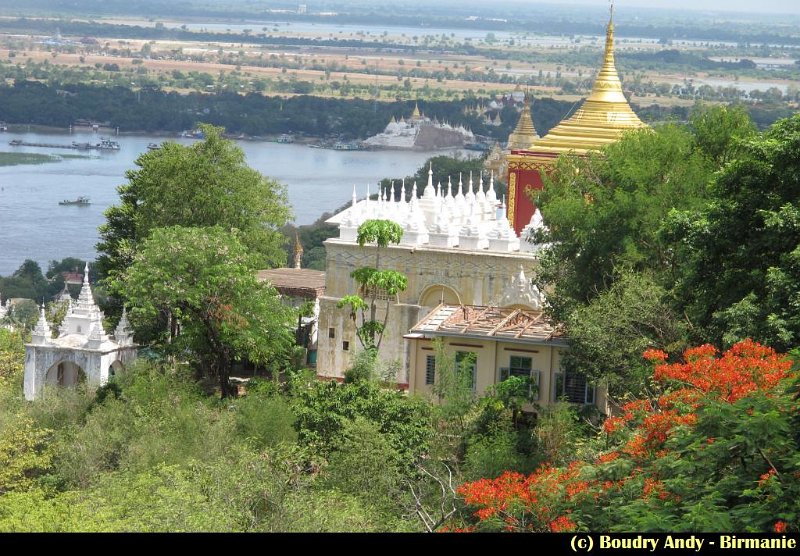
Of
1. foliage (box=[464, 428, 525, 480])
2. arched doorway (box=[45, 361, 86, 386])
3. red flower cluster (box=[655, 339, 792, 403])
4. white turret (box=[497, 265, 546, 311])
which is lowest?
arched doorway (box=[45, 361, 86, 386])

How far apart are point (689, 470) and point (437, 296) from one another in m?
13.0

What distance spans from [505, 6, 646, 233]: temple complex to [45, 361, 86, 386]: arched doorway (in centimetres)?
838

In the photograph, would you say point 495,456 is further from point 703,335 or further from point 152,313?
point 152,313

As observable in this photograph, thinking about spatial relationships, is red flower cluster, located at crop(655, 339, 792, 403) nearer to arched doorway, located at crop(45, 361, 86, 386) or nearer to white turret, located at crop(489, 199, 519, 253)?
white turret, located at crop(489, 199, 519, 253)

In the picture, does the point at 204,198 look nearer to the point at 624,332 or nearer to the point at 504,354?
the point at 504,354

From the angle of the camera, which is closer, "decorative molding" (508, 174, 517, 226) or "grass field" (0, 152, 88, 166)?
"decorative molding" (508, 174, 517, 226)

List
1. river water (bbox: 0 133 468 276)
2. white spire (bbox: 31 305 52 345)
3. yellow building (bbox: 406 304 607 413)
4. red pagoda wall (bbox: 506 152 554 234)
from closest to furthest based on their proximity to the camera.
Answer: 1. yellow building (bbox: 406 304 607 413)
2. white spire (bbox: 31 305 52 345)
3. red pagoda wall (bbox: 506 152 554 234)
4. river water (bbox: 0 133 468 276)

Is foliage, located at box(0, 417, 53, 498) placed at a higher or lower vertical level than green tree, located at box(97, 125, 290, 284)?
lower

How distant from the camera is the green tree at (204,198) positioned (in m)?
29.0

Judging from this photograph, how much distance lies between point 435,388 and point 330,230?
40.0 m

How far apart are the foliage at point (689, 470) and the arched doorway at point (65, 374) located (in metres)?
10.7

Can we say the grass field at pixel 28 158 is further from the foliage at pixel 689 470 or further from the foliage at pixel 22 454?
the foliage at pixel 689 470

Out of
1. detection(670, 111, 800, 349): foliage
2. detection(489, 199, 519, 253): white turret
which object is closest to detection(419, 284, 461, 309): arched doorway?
detection(489, 199, 519, 253): white turret

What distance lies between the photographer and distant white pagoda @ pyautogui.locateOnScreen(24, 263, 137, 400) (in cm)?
2655
